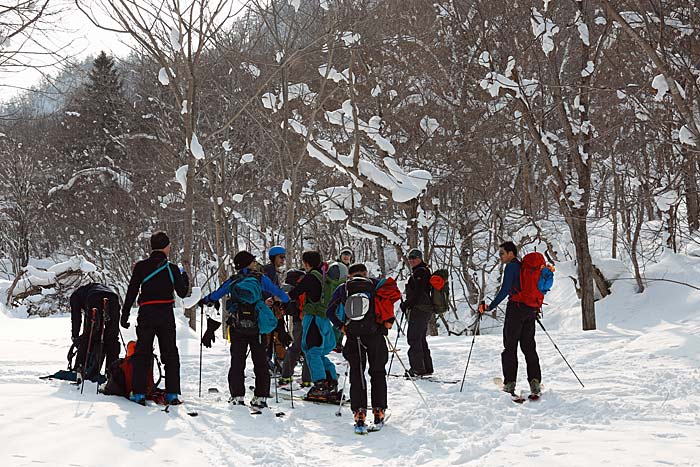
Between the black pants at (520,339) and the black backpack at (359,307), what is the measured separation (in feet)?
6.18

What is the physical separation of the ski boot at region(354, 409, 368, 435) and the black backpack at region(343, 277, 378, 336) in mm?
758

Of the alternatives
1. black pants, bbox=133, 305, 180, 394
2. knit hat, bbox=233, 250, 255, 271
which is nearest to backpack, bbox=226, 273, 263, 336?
knit hat, bbox=233, 250, 255, 271

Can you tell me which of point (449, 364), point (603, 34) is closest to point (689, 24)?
point (603, 34)

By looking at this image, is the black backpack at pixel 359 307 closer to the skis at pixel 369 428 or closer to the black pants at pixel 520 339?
the skis at pixel 369 428

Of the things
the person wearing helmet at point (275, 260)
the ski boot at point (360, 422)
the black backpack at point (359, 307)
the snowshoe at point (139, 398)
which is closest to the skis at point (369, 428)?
the ski boot at point (360, 422)

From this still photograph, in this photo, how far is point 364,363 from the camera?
6637mm

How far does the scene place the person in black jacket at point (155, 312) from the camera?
6703 millimetres

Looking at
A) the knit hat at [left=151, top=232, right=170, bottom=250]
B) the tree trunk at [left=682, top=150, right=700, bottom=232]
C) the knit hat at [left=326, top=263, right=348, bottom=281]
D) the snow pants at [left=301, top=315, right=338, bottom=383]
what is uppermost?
the tree trunk at [left=682, top=150, right=700, bottom=232]

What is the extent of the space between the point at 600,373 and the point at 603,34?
7829 millimetres

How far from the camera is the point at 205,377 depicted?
900cm

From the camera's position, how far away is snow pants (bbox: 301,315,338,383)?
7.80 meters

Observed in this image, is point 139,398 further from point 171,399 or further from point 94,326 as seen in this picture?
point 94,326

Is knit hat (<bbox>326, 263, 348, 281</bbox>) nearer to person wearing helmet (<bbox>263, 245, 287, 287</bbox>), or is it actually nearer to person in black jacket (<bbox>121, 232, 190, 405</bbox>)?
person wearing helmet (<bbox>263, 245, 287, 287</bbox>)

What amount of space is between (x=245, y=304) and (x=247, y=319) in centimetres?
16
